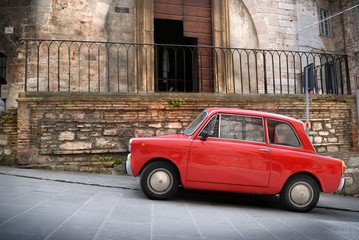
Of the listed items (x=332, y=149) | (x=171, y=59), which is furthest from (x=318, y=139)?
(x=171, y=59)

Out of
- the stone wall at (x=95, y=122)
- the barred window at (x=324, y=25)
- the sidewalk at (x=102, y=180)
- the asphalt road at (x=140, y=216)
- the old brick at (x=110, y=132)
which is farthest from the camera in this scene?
the barred window at (x=324, y=25)

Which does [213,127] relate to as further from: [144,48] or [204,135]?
[144,48]

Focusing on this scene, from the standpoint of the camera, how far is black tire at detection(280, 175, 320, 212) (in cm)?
518

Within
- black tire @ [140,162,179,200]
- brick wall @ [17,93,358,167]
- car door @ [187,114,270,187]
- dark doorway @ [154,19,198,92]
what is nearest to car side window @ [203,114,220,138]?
car door @ [187,114,270,187]

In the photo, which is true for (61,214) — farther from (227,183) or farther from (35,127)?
(35,127)

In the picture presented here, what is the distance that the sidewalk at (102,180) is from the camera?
20.0 ft

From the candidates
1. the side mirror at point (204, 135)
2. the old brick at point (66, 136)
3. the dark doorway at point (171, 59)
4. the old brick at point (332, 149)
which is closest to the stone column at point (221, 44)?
the dark doorway at point (171, 59)

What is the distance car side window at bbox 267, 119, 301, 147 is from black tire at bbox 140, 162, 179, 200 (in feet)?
5.69

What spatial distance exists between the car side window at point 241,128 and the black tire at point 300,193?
2.79 ft

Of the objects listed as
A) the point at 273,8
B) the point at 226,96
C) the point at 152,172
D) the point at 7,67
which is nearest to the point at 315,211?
the point at 152,172

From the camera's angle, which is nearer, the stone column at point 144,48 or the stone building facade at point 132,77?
the stone building facade at point 132,77

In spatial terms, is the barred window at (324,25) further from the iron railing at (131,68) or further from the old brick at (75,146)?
the old brick at (75,146)

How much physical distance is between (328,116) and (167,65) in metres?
6.26

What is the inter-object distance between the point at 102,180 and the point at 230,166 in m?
2.74
